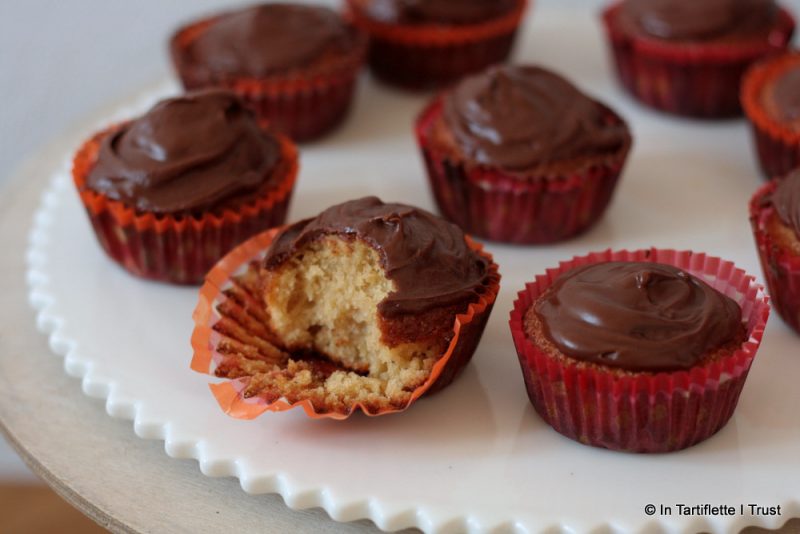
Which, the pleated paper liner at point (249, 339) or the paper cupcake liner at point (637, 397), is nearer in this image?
the paper cupcake liner at point (637, 397)

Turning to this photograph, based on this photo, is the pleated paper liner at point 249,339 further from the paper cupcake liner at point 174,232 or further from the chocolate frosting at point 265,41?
the chocolate frosting at point 265,41

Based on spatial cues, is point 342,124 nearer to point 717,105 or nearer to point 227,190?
point 227,190

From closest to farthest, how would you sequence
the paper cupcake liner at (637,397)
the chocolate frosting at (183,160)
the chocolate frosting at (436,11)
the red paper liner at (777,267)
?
the paper cupcake liner at (637,397)
the red paper liner at (777,267)
the chocolate frosting at (183,160)
the chocolate frosting at (436,11)

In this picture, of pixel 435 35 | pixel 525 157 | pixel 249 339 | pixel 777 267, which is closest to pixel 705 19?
pixel 435 35

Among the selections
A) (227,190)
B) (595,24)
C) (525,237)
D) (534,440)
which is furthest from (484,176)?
(595,24)

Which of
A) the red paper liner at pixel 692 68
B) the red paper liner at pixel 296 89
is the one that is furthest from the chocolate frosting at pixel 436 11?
the red paper liner at pixel 692 68

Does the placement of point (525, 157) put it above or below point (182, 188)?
below

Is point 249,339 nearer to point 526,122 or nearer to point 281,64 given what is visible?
point 526,122
